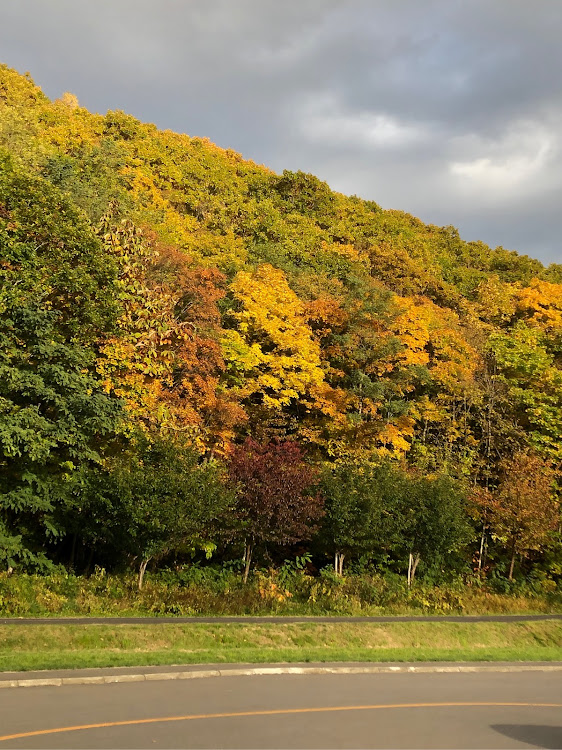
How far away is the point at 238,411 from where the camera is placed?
27.4 metres

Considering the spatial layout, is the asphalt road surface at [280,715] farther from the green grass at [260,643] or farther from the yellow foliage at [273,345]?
the yellow foliage at [273,345]

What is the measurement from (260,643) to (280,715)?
304 inches

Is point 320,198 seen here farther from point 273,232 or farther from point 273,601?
point 273,601

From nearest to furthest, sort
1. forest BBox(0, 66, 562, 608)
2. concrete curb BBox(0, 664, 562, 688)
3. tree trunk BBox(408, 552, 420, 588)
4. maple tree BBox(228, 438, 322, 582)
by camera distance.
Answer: concrete curb BBox(0, 664, 562, 688) → forest BBox(0, 66, 562, 608) → maple tree BBox(228, 438, 322, 582) → tree trunk BBox(408, 552, 420, 588)

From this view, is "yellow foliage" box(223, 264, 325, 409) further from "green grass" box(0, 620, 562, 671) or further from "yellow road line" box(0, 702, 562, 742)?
"yellow road line" box(0, 702, 562, 742)

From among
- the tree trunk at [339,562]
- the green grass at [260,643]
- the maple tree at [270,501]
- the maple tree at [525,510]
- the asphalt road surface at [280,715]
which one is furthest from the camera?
the maple tree at [525,510]

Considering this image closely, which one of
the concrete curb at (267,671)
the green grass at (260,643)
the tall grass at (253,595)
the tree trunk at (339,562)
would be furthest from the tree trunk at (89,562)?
the concrete curb at (267,671)

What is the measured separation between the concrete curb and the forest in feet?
29.2

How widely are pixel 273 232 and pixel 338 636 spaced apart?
143ft

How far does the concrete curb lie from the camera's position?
11.5 m

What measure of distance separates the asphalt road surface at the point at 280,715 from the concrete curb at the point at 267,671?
239 mm

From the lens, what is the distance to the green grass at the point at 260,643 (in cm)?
1390

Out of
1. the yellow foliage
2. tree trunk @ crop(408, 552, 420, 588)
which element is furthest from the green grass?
the yellow foliage

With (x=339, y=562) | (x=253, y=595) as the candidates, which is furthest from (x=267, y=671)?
(x=339, y=562)
